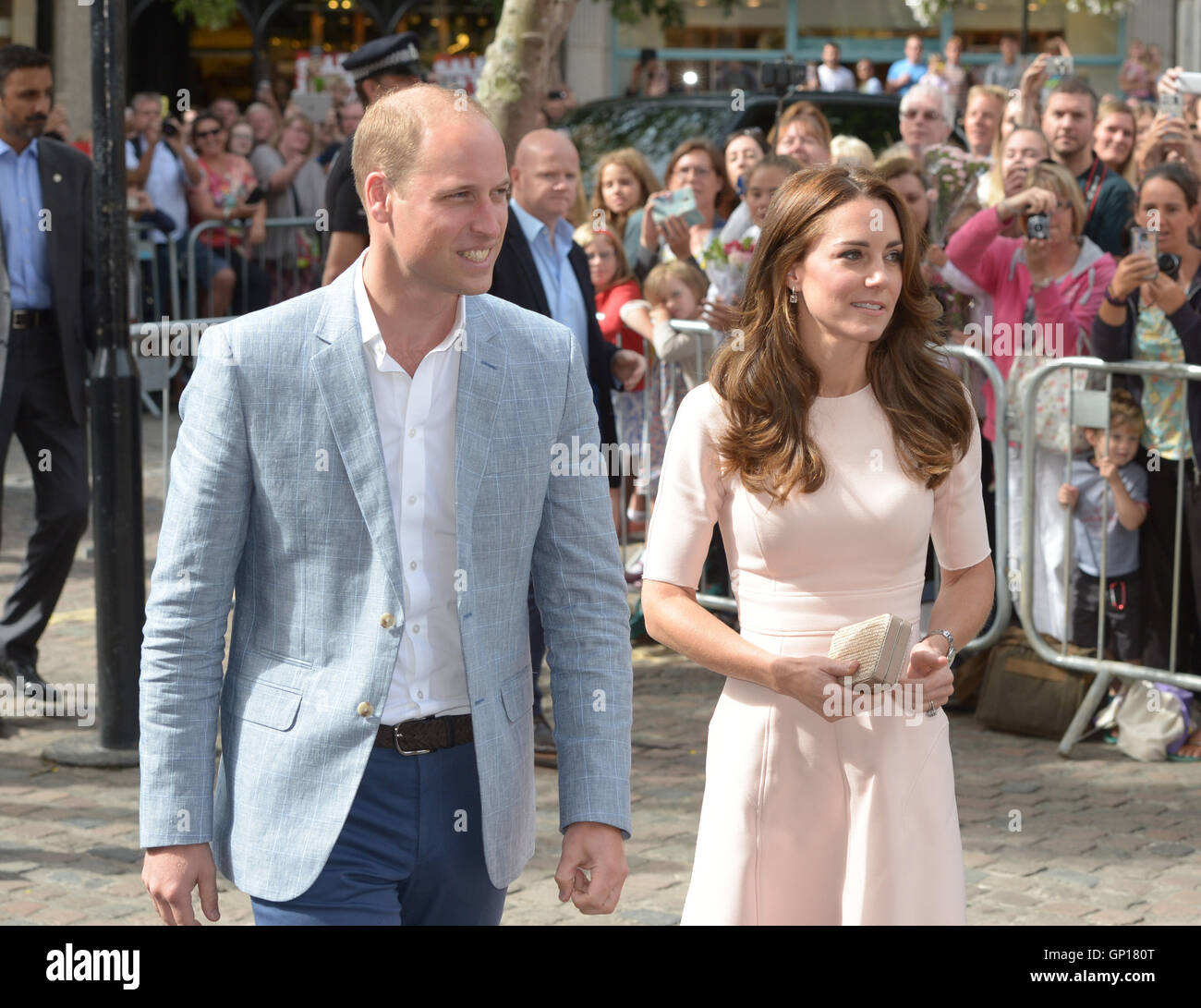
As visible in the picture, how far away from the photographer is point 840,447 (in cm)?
356

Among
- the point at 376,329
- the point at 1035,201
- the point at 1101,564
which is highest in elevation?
the point at 1035,201

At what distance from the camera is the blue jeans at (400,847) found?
2904mm

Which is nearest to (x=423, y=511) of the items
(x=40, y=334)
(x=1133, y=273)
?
(x=1133, y=273)

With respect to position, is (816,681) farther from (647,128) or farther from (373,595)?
(647,128)

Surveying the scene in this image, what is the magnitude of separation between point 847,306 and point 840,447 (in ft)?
0.89

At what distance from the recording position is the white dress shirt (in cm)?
293

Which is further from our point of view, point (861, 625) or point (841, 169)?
point (841, 169)

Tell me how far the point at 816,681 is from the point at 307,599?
3.19 feet

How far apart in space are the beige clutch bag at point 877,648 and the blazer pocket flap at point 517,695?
0.59m

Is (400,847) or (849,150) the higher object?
(849,150)

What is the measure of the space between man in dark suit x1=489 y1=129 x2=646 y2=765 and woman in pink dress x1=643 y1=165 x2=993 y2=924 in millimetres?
2439

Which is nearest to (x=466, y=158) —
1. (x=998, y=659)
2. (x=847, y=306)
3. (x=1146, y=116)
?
(x=847, y=306)

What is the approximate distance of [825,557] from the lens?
11.5ft
